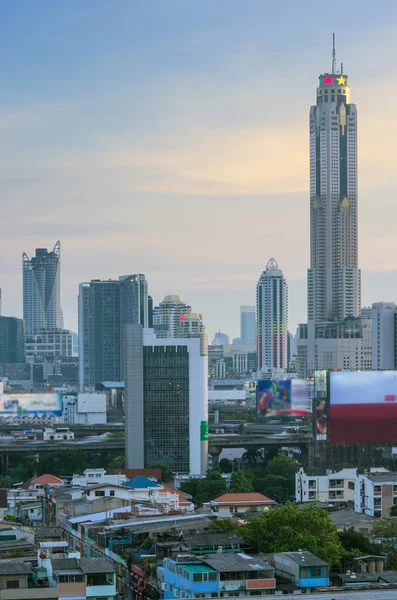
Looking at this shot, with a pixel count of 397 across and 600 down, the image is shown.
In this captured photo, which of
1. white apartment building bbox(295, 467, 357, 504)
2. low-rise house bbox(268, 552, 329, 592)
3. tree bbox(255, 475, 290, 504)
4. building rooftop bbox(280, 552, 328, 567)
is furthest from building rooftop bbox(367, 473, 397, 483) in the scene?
low-rise house bbox(268, 552, 329, 592)

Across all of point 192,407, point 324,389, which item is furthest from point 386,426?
point 192,407

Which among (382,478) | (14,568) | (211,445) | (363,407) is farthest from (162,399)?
(14,568)

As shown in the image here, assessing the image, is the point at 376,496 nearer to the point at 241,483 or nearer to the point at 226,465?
the point at 241,483

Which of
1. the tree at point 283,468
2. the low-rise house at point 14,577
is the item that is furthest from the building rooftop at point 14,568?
the tree at point 283,468

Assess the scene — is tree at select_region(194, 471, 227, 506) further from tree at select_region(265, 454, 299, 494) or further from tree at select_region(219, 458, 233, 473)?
tree at select_region(219, 458, 233, 473)

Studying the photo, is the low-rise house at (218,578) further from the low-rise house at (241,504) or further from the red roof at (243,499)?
the red roof at (243,499)

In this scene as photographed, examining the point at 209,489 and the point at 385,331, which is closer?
the point at 209,489
